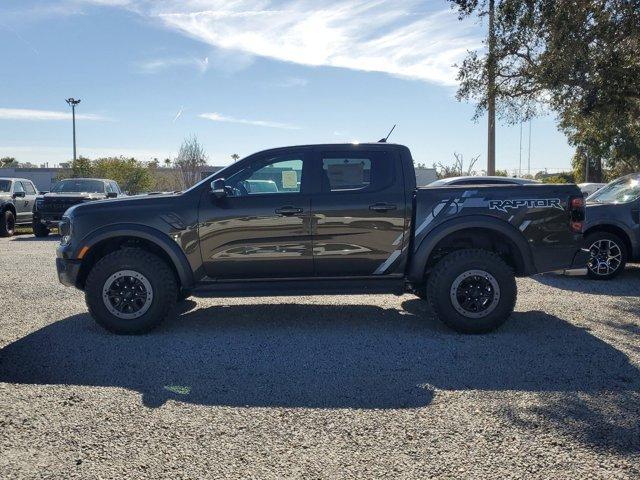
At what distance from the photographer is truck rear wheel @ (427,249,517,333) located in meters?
5.95

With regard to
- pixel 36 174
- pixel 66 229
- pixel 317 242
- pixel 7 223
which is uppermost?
pixel 36 174

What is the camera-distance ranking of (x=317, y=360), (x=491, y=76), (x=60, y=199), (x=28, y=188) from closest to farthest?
1. (x=317, y=360)
2. (x=491, y=76)
3. (x=60, y=199)
4. (x=28, y=188)

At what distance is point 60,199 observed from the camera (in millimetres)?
17484

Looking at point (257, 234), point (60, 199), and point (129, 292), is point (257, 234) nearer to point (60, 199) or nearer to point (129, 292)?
point (129, 292)

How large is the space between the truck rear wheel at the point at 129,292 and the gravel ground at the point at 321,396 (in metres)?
0.18

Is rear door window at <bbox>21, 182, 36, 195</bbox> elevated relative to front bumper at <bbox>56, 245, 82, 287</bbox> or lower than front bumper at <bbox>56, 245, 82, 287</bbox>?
elevated

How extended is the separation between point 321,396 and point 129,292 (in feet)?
8.85

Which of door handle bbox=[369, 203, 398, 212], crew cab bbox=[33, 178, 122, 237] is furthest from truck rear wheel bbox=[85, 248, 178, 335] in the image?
crew cab bbox=[33, 178, 122, 237]

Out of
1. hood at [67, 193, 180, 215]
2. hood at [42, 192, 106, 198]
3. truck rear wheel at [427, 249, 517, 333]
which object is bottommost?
truck rear wheel at [427, 249, 517, 333]

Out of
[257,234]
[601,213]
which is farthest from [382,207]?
[601,213]

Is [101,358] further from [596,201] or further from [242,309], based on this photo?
[596,201]

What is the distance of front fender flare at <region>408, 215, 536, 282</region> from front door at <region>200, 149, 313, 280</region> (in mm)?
1112

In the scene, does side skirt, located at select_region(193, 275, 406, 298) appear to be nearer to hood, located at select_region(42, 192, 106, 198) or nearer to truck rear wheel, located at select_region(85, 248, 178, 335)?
truck rear wheel, located at select_region(85, 248, 178, 335)

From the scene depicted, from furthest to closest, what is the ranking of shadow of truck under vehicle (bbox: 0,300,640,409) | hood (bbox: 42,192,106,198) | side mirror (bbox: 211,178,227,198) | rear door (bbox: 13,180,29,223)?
rear door (bbox: 13,180,29,223) < hood (bbox: 42,192,106,198) < side mirror (bbox: 211,178,227,198) < shadow of truck under vehicle (bbox: 0,300,640,409)
